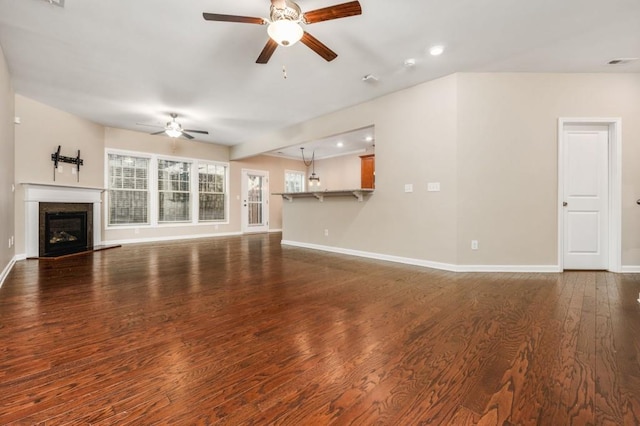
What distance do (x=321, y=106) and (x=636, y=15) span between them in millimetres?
3843

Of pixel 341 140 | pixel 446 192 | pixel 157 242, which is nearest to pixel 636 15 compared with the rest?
pixel 446 192

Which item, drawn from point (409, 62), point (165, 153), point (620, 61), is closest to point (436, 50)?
point (409, 62)

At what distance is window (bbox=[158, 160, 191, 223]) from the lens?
729 cm

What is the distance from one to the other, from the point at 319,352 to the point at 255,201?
7873 mm

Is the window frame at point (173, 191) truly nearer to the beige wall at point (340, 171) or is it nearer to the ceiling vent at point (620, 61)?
the beige wall at point (340, 171)

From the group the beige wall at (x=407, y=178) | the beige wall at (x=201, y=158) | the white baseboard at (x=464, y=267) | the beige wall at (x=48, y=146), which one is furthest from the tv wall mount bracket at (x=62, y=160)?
the white baseboard at (x=464, y=267)

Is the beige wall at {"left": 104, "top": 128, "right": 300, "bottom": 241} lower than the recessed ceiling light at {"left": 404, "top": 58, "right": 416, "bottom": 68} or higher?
lower

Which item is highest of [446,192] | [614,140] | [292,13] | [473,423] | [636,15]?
[636,15]

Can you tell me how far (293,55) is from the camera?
336cm

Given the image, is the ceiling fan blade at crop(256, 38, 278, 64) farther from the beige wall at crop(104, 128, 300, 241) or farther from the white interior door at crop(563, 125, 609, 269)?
the beige wall at crop(104, 128, 300, 241)

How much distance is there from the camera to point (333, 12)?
2.23m

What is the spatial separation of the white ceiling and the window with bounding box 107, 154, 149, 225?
2.01 m

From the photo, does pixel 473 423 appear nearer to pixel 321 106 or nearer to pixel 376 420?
pixel 376 420

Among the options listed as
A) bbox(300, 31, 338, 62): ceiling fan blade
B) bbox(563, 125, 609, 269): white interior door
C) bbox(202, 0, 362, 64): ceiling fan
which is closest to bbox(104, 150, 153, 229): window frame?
bbox(202, 0, 362, 64): ceiling fan
